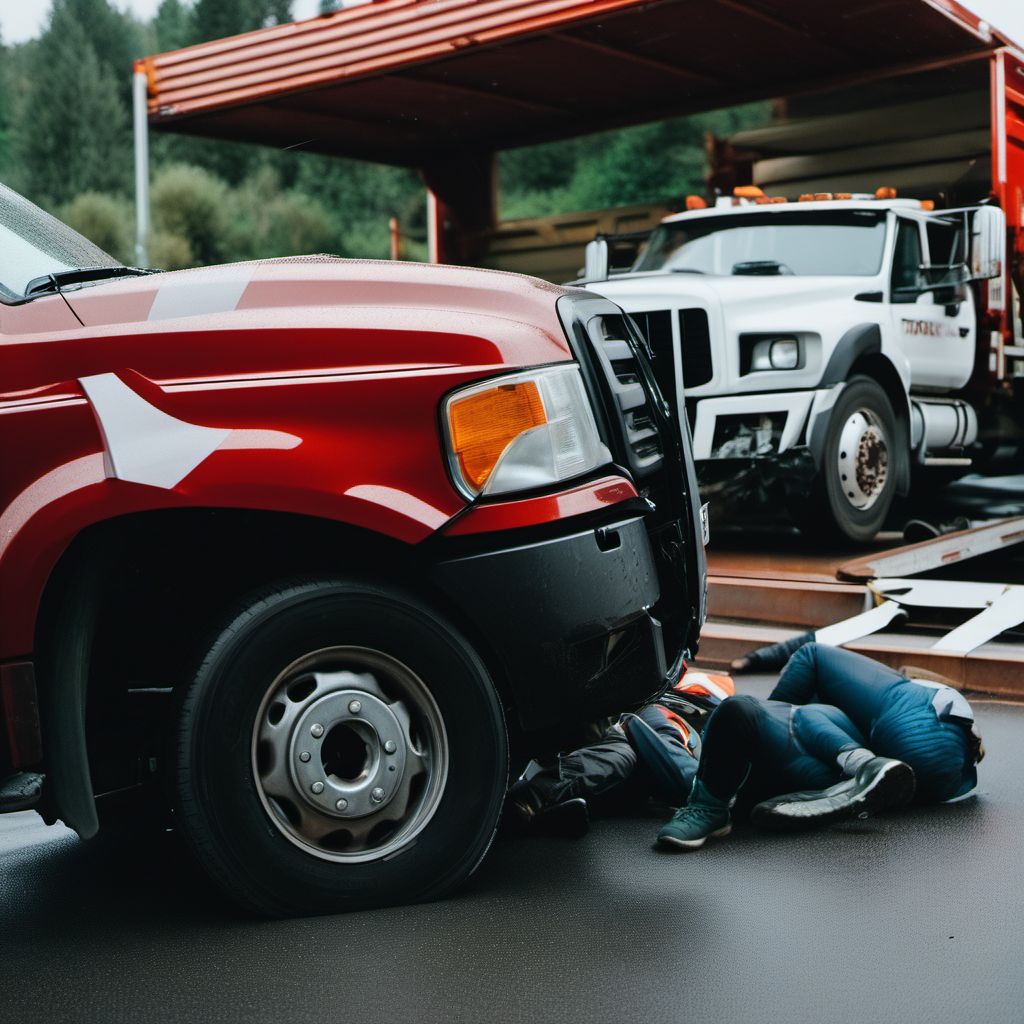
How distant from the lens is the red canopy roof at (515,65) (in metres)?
11.2

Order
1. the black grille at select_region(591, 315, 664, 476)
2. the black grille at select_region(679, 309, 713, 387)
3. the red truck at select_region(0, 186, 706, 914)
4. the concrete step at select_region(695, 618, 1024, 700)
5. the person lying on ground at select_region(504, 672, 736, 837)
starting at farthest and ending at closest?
the black grille at select_region(679, 309, 713, 387) → the concrete step at select_region(695, 618, 1024, 700) → the person lying on ground at select_region(504, 672, 736, 837) → the black grille at select_region(591, 315, 664, 476) → the red truck at select_region(0, 186, 706, 914)

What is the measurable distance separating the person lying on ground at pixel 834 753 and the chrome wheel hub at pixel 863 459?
188 inches

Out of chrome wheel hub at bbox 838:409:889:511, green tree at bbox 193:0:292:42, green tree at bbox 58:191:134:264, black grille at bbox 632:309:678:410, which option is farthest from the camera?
green tree at bbox 193:0:292:42

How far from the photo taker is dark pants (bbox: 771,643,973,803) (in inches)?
185

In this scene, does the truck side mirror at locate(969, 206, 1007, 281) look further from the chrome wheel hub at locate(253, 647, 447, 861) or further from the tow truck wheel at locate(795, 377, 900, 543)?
the chrome wheel hub at locate(253, 647, 447, 861)

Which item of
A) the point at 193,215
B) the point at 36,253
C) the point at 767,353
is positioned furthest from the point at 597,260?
the point at 193,215

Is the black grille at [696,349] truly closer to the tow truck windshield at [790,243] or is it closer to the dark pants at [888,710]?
the tow truck windshield at [790,243]

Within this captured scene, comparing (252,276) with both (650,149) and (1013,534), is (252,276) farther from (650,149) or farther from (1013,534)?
(650,149)

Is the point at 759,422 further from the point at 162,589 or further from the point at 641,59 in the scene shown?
the point at 162,589

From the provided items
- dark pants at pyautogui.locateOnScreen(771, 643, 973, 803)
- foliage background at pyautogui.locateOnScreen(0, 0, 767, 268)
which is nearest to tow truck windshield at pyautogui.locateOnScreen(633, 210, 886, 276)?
dark pants at pyautogui.locateOnScreen(771, 643, 973, 803)

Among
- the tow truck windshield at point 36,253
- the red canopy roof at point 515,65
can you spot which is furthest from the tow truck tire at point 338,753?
the red canopy roof at point 515,65

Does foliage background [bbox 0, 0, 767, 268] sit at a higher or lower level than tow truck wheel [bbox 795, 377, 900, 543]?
higher

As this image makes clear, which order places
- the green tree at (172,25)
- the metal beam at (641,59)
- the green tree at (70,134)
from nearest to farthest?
the metal beam at (641,59) → the green tree at (70,134) → the green tree at (172,25)

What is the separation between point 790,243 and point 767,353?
3.97ft
